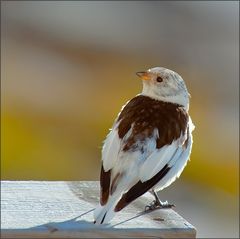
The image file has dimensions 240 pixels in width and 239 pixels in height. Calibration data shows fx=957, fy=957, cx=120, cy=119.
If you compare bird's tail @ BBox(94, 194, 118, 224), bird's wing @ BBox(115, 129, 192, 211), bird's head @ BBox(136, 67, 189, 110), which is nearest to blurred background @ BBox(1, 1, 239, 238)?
bird's head @ BBox(136, 67, 189, 110)

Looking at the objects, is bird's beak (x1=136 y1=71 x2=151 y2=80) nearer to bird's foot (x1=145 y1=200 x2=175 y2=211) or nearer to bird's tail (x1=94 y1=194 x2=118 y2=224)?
Answer: bird's foot (x1=145 y1=200 x2=175 y2=211)

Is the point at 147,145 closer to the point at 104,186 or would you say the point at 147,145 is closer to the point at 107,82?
the point at 104,186

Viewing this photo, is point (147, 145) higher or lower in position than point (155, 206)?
higher

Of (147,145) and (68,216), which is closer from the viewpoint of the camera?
(68,216)

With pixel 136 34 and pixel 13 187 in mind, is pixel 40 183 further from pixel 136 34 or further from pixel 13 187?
pixel 136 34

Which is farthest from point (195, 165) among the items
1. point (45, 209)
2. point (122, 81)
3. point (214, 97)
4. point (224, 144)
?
point (45, 209)

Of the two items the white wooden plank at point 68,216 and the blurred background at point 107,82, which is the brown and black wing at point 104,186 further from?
the blurred background at point 107,82

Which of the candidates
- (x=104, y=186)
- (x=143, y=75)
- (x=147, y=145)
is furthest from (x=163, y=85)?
(x=104, y=186)
